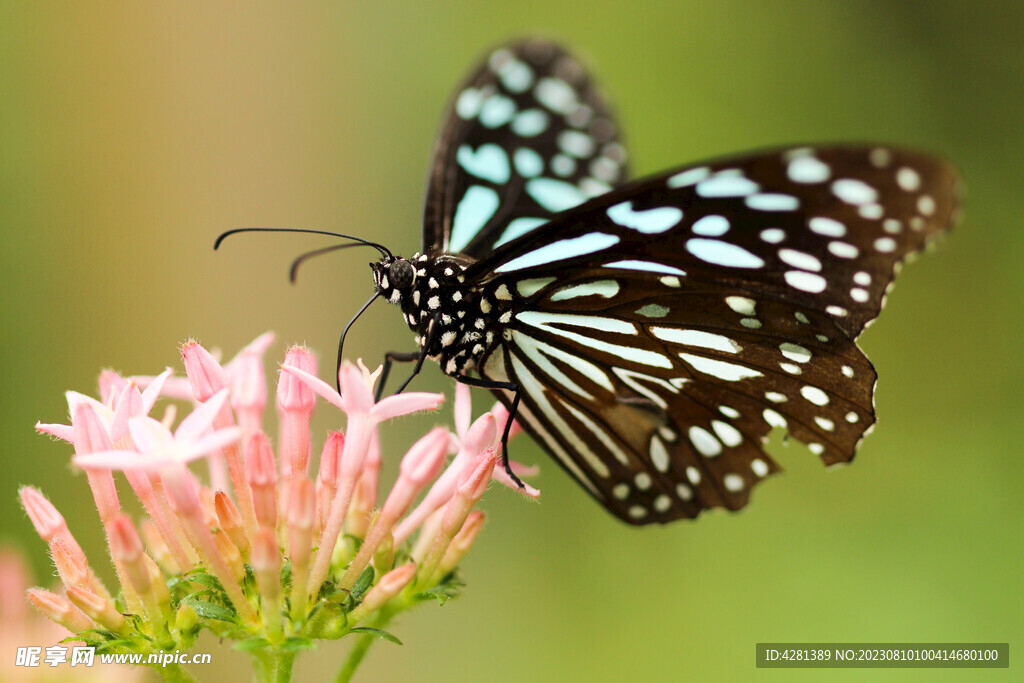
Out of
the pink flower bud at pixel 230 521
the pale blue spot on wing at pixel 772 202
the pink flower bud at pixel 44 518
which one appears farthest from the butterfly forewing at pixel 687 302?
the pink flower bud at pixel 44 518

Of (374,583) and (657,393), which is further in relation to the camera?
(657,393)

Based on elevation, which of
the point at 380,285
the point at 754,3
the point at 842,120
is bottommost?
the point at 380,285

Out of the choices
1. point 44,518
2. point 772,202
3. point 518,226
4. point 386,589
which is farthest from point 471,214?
point 44,518

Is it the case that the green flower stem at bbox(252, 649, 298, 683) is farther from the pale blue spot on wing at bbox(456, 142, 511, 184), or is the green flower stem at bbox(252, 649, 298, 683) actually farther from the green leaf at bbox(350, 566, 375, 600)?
the pale blue spot on wing at bbox(456, 142, 511, 184)

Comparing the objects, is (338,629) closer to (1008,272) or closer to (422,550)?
(422,550)

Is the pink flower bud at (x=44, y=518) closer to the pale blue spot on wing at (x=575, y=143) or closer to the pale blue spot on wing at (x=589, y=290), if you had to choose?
the pale blue spot on wing at (x=589, y=290)

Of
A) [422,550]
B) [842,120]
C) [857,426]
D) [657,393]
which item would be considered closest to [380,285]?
[422,550]

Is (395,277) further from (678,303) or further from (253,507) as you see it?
(678,303)
